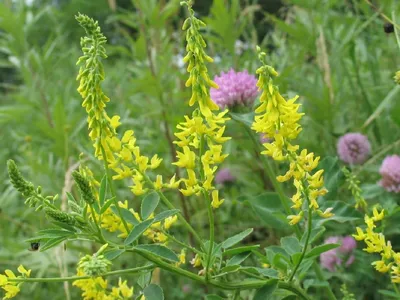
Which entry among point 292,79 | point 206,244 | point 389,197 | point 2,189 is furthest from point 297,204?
point 2,189

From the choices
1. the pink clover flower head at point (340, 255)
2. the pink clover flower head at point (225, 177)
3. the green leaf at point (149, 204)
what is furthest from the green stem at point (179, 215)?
the pink clover flower head at point (225, 177)

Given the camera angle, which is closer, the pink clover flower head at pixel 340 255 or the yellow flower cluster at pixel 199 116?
the yellow flower cluster at pixel 199 116

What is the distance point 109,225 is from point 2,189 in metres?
1.76

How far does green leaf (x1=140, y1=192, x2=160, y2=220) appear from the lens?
0.56 m

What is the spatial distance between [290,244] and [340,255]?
1.23ft

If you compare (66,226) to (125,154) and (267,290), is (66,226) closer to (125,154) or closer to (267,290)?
(125,154)

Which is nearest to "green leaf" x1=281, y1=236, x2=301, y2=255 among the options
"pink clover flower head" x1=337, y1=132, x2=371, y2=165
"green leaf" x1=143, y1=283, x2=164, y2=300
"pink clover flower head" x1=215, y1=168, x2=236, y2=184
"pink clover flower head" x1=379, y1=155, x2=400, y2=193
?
"green leaf" x1=143, y1=283, x2=164, y2=300

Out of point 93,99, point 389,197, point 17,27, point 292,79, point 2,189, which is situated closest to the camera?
point 93,99

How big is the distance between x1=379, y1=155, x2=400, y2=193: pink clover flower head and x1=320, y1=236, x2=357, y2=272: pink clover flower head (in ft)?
Answer: 0.35

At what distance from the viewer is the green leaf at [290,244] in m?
0.60

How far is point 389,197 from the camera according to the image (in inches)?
38.1

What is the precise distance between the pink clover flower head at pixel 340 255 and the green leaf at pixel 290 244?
0.35 meters

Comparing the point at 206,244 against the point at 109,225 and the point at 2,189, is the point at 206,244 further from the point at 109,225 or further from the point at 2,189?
the point at 2,189

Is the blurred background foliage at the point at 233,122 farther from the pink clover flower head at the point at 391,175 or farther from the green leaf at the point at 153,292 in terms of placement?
the green leaf at the point at 153,292
